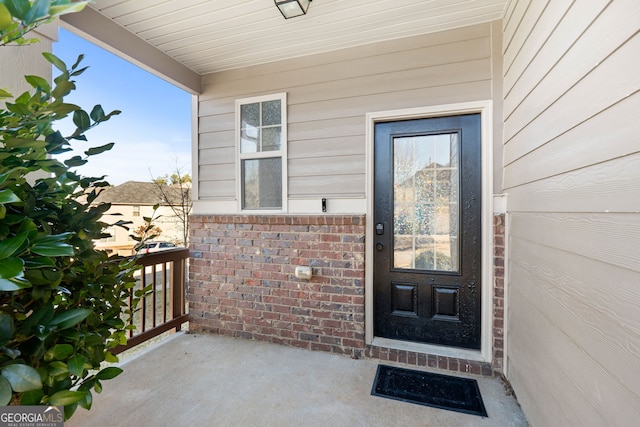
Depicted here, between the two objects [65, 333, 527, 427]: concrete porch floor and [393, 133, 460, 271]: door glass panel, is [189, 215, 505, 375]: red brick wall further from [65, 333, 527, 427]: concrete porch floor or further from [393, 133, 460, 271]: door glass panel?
[393, 133, 460, 271]: door glass panel

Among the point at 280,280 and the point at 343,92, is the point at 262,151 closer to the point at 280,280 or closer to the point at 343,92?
the point at 343,92

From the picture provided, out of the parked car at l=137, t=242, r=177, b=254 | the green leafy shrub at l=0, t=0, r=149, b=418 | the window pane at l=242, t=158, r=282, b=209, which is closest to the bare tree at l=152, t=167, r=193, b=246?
the parked car at l=137, t=242, r=177, b=254

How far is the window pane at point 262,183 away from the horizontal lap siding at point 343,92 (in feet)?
0.47

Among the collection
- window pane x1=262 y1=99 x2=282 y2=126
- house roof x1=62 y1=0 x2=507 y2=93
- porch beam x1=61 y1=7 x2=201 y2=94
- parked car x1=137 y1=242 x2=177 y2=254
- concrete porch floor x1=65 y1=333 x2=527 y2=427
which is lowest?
concrete porch floor x1=65 y1=333 x2=527 y2=427

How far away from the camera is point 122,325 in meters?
1.08

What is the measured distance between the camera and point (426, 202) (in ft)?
8.33

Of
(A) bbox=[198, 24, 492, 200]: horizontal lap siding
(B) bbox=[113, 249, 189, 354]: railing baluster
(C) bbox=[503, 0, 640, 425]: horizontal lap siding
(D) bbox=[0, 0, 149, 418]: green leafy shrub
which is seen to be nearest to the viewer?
(D) bbox=[0, 0, 149, 418]: green leafy shrub

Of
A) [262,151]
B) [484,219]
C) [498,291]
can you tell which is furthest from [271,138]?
[498,291]

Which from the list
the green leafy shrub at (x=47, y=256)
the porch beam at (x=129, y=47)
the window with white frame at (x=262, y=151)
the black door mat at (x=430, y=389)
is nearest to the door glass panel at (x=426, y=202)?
the black door mat at (x=430, y=389)

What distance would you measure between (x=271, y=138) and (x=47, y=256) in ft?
8.06

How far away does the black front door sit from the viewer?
2.42m

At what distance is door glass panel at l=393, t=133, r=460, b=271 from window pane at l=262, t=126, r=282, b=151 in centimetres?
115

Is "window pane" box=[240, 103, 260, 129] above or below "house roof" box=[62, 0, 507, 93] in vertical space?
below

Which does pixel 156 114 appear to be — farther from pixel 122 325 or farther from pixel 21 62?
pixel 122 325
